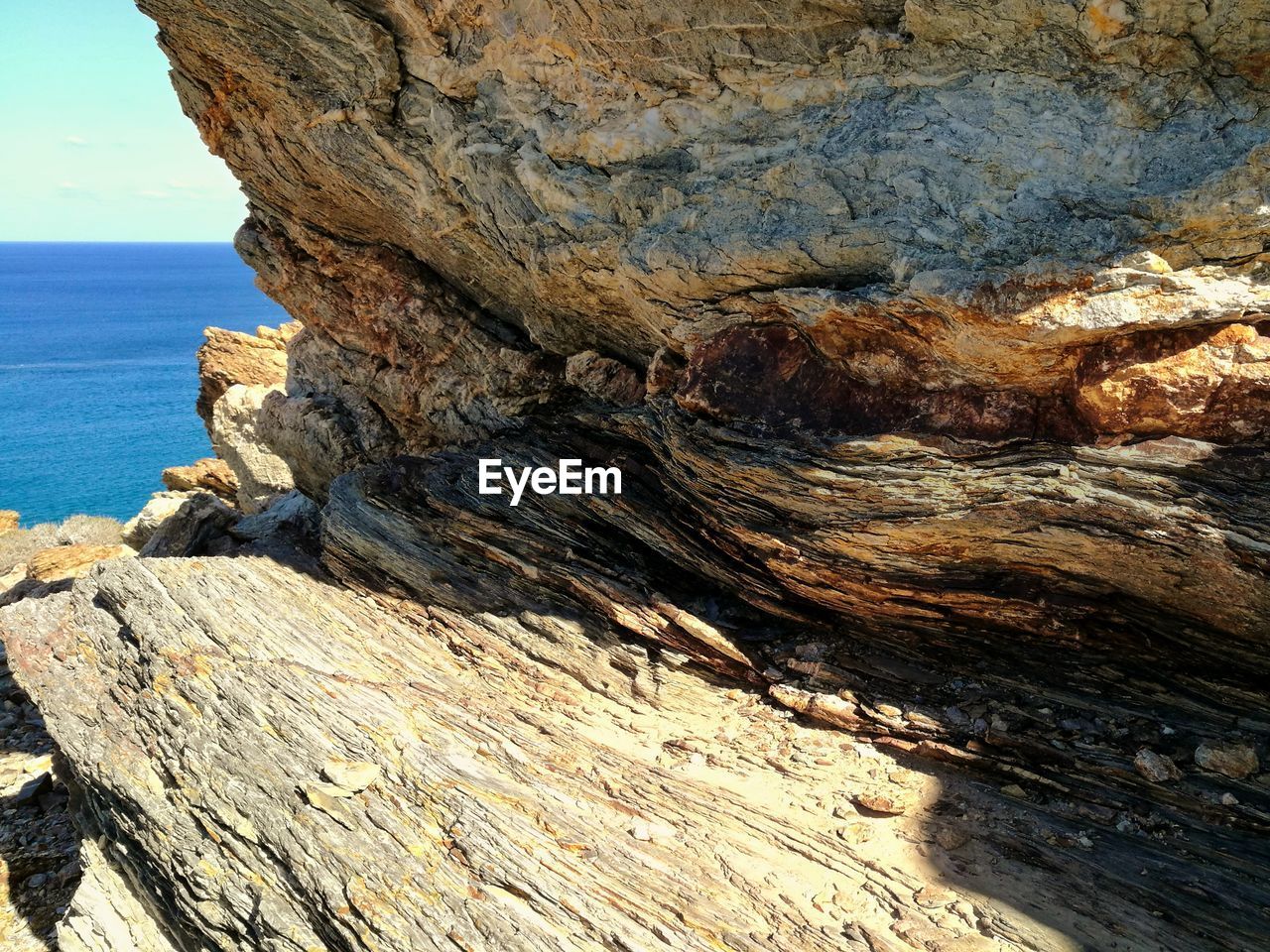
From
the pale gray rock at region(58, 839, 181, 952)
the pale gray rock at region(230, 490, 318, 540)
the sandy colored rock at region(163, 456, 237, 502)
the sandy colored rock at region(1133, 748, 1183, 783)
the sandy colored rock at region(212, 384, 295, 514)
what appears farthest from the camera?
the sandy colored rock at region(163, 456, 237, 502)

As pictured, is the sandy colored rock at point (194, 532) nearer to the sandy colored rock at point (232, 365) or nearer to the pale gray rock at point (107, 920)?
the pale gray rock at point (107, 920)

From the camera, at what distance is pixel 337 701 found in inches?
363

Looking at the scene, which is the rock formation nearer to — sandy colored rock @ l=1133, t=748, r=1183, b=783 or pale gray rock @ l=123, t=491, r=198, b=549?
sandy colored rock @ l=1133, t=748, r=1183, b=783

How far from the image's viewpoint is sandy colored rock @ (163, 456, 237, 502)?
77.1ft

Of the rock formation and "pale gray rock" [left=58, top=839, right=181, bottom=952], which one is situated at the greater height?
the rock formation

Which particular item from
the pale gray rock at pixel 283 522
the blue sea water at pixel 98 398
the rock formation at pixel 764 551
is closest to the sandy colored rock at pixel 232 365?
the pale gray rock at pixel 283 522

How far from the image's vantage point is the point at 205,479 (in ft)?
79.0

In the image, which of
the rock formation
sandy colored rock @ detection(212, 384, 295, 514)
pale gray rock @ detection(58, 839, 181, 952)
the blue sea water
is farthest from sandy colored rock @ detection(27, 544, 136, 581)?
the blue sea water

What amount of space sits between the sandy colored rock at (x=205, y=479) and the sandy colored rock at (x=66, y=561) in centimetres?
456

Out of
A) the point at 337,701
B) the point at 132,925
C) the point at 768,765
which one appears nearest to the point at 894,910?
the point at 768,765

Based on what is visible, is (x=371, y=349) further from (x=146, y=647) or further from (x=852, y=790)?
(x=852, y=790)

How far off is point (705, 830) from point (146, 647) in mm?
6237

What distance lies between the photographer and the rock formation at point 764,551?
7070 millimetres

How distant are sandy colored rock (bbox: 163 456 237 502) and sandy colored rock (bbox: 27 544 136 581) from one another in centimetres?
456
